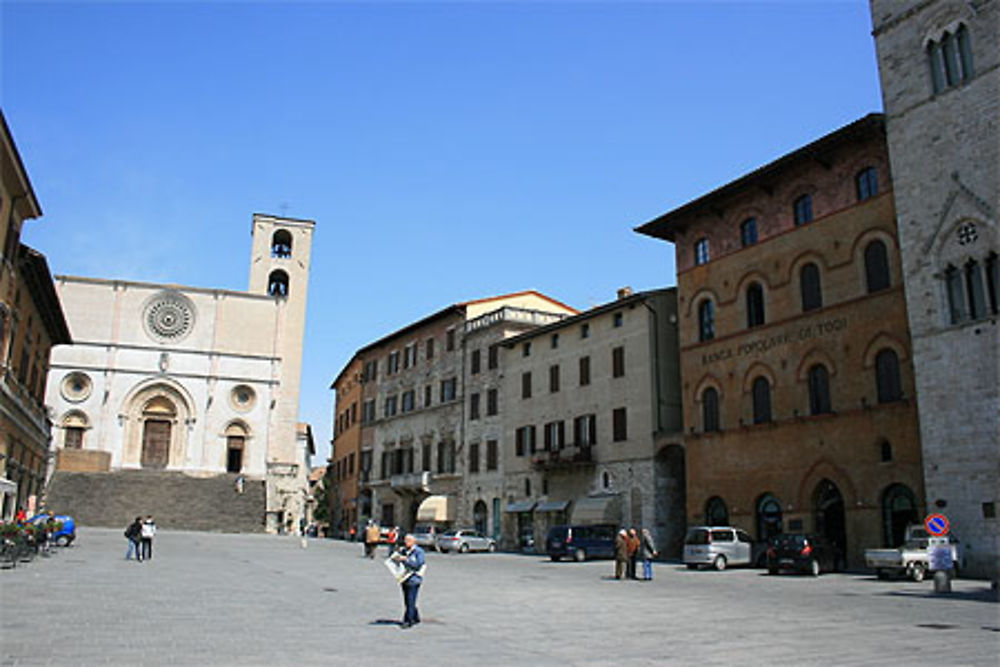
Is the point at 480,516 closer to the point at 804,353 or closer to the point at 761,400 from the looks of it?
the point at 761,400

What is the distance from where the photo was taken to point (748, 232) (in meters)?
34.0

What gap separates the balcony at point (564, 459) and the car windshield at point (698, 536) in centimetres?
1045

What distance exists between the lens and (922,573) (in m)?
23.1

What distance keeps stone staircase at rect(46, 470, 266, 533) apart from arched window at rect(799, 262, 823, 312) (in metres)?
39.8

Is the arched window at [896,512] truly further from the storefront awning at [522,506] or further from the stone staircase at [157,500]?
the stone staircase at [157,500]

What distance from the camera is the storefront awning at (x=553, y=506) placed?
135ft

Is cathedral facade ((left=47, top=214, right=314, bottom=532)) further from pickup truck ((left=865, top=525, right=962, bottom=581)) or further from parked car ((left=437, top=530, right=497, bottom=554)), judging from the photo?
pickup truck ((left=865, top=525, right=962, bottom=581))

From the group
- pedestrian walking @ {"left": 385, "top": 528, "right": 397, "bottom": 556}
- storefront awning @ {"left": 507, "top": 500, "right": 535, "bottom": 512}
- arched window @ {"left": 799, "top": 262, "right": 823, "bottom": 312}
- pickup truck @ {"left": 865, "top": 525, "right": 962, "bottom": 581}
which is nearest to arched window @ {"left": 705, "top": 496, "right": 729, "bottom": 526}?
arched window @ {"left": 799, "top": 262, "right": 823, "bottom": 312}

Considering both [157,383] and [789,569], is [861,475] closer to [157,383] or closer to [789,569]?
[789,569]

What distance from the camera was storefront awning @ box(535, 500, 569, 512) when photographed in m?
41.0

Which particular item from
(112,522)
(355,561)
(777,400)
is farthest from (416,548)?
(112,522)

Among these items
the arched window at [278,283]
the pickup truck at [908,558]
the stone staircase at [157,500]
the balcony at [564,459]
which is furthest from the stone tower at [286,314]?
the pickup truck at [908,558]

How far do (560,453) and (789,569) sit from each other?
16.9 m

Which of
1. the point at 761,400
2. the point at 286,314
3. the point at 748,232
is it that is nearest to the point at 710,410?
the point at 761,400
